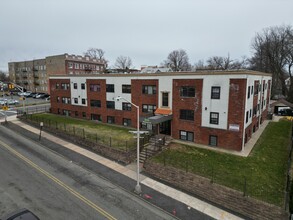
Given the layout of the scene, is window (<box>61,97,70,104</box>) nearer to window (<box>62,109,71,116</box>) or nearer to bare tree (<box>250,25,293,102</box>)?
window (<box>62,109,71,116</box>)

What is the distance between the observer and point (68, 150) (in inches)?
912

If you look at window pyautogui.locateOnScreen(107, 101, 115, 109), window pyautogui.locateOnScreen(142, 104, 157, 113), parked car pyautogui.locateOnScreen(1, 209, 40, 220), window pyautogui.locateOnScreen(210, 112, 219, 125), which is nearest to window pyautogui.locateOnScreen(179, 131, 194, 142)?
window pyautogui.locateOnScreen(210, 112, 219, 125)

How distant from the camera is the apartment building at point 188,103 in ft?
68.5

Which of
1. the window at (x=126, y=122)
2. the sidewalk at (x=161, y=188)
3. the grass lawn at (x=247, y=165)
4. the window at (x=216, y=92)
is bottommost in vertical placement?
the sidewalk at (x=161, y=188)

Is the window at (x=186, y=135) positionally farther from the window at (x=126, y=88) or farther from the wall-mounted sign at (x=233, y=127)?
the window at (x=126, y=88)

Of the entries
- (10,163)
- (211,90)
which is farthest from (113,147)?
(211,90)

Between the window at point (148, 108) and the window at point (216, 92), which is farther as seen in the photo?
the window at point (148, 108)

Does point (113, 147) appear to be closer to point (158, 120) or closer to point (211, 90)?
point (158, 120)

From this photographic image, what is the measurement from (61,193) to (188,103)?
53.3ft

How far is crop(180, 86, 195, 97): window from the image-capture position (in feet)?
76.0

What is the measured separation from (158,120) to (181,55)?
7816 cm

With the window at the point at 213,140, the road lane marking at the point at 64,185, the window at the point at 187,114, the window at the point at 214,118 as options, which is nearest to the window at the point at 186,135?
the window at the point at 187,114

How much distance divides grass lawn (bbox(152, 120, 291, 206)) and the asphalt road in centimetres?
566

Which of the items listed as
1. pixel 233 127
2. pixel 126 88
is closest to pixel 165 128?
pixel 233 127
